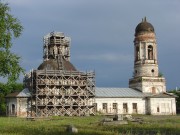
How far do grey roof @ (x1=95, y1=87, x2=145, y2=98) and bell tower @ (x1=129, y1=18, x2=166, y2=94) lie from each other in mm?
1392

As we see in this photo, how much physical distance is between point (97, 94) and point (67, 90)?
5.34 meters

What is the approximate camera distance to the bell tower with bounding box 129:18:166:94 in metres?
52.5

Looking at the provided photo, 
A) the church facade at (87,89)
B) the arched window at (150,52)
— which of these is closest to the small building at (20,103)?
the church facade at (87,89)

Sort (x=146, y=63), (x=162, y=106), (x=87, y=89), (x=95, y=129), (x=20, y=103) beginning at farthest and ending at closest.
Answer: (x=146, y=63), (x=162, y=106), (x=87, y=89), (x=20, y=103), (x=95, y=129)

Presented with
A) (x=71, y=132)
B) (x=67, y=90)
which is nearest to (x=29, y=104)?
(x=67, y=90)

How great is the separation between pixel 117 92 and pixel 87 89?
6509 millimetres

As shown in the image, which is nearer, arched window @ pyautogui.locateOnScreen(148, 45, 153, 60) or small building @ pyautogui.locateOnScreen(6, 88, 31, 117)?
small building @ pyautogui.locateOnScreen(6, 88, 31, 117)

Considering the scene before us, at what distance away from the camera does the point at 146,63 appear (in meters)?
52.6

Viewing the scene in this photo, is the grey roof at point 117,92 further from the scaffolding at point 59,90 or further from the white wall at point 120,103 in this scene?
the scaffolding at point 59,90

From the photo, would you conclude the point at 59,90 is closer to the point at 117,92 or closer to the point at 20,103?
the point at 20,103

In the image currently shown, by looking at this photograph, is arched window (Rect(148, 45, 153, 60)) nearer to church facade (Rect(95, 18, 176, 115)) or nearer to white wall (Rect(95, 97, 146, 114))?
church facade (Rect(95, 18, 176, 115))

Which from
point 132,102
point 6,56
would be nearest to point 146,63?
point 132,102

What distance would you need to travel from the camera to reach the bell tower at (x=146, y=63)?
52469 millimetres

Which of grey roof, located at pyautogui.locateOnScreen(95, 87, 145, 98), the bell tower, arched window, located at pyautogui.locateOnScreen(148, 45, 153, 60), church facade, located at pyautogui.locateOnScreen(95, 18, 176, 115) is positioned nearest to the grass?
grey roof, located at pyautogui.locateOnScreen(95, 87, 145, 98)
